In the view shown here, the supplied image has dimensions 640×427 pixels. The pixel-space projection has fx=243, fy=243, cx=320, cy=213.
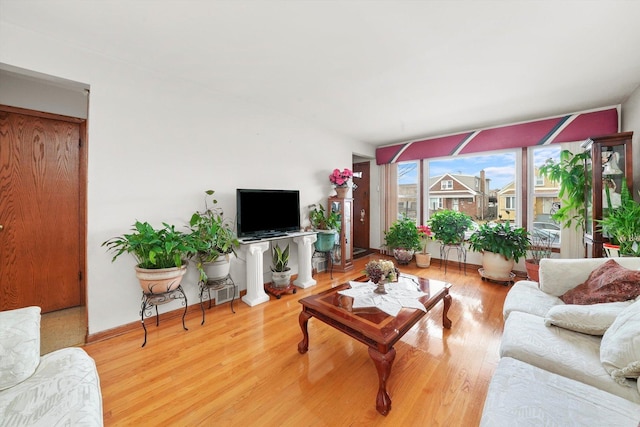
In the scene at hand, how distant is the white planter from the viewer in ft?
11.2

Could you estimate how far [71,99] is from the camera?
2465 mm

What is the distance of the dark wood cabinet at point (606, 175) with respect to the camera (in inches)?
95.8

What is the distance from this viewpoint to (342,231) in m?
3.99

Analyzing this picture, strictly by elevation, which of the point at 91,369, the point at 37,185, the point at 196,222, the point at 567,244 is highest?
the point at 37,185

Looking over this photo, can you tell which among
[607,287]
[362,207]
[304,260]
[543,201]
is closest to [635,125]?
[543,201]

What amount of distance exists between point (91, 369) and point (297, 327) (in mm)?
1489

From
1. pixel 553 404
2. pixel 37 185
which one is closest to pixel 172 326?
pixel 37 185

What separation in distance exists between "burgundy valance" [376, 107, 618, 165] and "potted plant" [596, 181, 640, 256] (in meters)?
1.37

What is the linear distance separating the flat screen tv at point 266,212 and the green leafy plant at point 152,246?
732 mm

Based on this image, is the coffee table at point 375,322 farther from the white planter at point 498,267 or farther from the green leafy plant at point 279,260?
the white planter at point 498,267

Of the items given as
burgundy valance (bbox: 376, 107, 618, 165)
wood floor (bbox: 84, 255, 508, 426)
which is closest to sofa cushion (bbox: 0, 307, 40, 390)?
Answer: wood floor (bbox: 84, 255, 508, 426)

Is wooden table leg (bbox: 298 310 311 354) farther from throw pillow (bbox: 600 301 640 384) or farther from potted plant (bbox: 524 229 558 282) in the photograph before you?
potted plant (bbox: 524 229 558 282)

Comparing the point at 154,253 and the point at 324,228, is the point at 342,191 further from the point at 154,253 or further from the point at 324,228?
the point at 154,253

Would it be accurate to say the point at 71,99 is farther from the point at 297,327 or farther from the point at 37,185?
the point at 297,327
